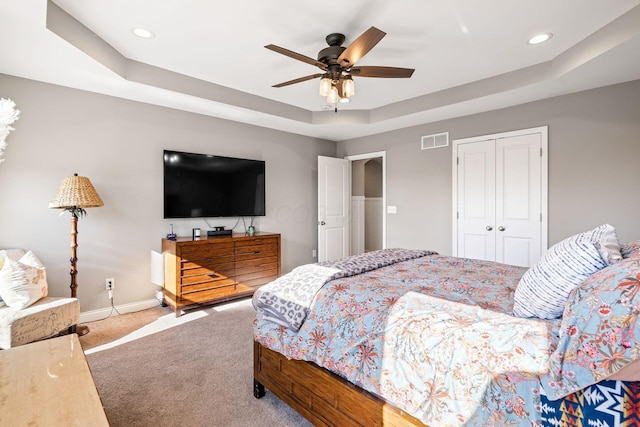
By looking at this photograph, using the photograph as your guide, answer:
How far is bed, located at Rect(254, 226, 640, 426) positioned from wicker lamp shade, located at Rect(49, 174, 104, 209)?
209cm

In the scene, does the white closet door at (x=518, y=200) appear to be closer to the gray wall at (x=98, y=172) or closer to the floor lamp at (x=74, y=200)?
the gray wall at (x=98, y=172)

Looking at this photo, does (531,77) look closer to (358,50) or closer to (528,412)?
(358,50)

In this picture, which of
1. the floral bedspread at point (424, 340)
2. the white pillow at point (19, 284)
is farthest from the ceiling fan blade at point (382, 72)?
the white pillow at point (19, 284)

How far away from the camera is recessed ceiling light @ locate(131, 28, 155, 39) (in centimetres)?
249

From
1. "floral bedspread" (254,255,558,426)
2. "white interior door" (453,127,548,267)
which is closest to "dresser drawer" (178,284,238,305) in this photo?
"floral bedspread" (254,255,558,426)

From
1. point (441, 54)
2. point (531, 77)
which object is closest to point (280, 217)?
point (441, 54)

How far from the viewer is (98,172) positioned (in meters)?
3.36

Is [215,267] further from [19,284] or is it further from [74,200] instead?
[19,284]

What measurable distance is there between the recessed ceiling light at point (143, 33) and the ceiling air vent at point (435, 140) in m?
3.54

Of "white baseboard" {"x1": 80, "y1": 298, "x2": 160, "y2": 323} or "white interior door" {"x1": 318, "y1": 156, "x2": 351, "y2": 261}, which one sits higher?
"white interior door" {"x1": 318, "y1": 156, "x2": 351, "y2": 261}

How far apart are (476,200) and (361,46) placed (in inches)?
110

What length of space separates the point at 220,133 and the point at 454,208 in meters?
3.34

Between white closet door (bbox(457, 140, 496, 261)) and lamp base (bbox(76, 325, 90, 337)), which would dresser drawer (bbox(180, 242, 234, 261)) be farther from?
white closet door (bbox(457, 140, 496, 261))

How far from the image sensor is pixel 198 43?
2691mm
